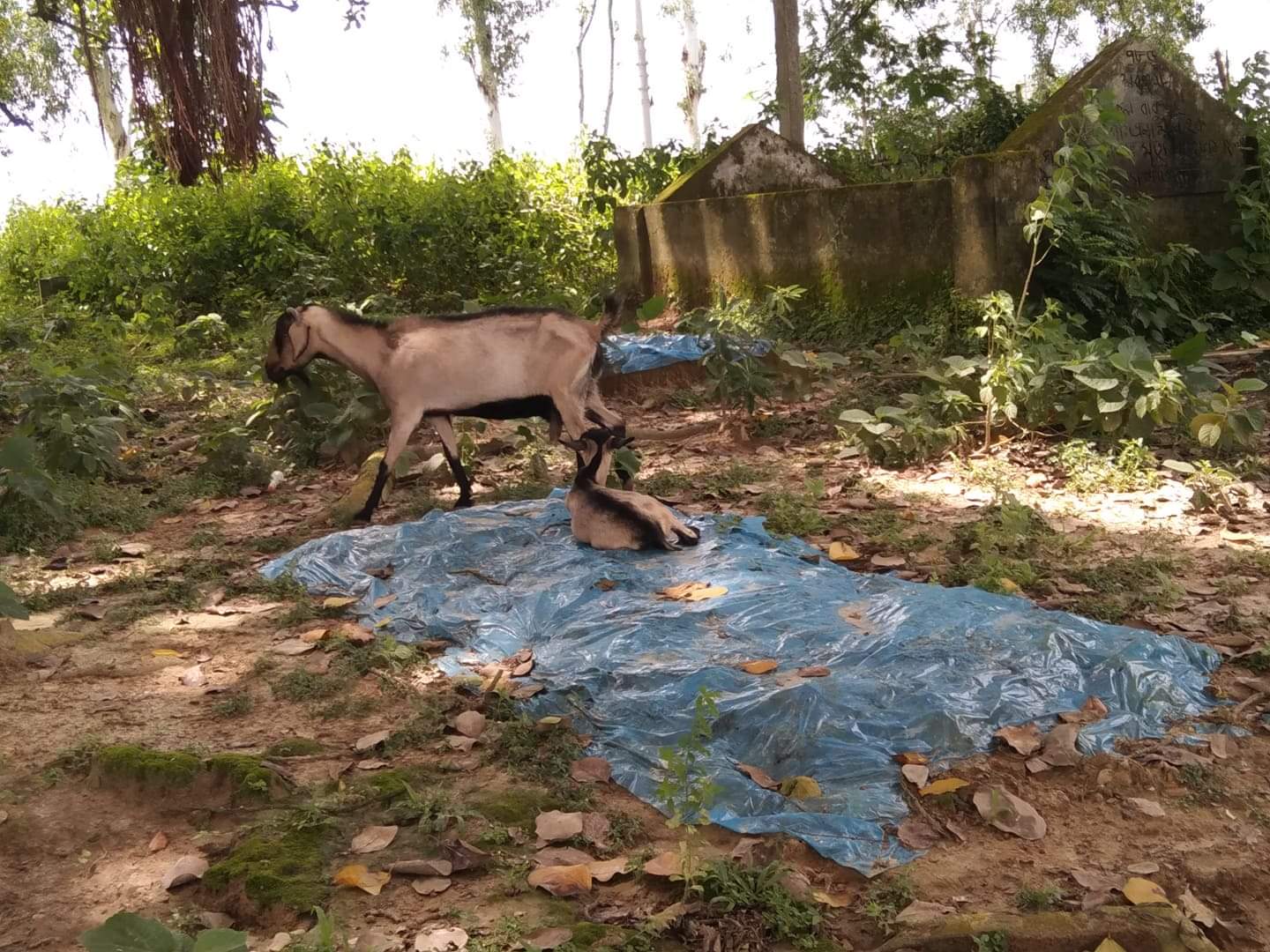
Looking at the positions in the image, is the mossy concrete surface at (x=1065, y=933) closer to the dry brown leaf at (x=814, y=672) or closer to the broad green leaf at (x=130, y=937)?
the dry brown leaf at (x=814, y=672)

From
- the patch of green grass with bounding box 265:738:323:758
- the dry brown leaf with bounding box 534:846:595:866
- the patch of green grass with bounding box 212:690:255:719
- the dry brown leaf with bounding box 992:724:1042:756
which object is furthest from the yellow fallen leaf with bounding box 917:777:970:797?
the patch of green grass with bounding box 212:690:255:719

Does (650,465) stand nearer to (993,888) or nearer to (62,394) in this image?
(62,394)

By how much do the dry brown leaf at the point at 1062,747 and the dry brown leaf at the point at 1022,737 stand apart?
0.03 metres

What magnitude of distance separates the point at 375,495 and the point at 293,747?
2668 millimetres

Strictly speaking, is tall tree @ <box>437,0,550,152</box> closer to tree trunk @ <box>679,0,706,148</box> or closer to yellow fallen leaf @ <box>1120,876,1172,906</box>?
tree trunk @ <box>679,0,706,148</box>

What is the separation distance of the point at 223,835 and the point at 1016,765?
7.08 ft

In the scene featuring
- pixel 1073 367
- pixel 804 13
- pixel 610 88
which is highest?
pixel 610 88

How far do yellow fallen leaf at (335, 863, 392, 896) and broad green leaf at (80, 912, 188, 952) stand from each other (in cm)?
59

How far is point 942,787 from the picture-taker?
3.13 m

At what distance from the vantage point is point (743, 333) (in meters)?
7.86

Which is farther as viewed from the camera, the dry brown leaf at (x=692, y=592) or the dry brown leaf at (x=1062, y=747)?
the dry brown leaf at (x=692, y=592)

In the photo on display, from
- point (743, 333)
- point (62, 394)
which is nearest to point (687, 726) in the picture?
point (743, 333)

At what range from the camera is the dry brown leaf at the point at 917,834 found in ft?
9.62

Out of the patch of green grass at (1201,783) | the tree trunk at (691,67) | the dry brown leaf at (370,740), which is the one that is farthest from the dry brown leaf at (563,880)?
the tree trunk at (691,67)
